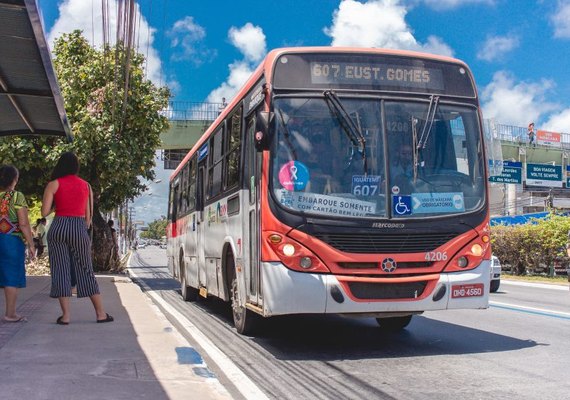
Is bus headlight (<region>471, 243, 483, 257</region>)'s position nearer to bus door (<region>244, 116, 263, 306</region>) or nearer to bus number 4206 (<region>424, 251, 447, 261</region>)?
bus number 4206 (<region>424, 251, 447, 261</region>)

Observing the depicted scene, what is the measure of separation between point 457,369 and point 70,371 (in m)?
3.63

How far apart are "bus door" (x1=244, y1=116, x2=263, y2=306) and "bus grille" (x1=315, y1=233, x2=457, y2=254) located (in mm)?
818

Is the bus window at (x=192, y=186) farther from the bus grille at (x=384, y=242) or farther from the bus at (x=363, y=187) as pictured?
the bus grille at (x=384, y=242)

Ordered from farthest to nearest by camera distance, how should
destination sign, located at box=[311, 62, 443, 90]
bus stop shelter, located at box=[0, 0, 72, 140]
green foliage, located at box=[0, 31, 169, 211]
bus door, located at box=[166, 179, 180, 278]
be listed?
green foliage, located at box=[0, 31, 169, 211]
bus door, located at box=[166, 179, 180, 278]
bus stop shelter, located at box=[0, 0, 72, 140]
destination sign, located at box=[311, 62, 443, 90]

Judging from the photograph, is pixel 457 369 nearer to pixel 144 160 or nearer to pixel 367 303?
pixel 367 303

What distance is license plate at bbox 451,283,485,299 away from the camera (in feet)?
22.6

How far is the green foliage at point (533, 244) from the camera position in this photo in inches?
1005

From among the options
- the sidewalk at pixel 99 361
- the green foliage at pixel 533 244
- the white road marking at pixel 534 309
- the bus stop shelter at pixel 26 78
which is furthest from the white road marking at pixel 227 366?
the green foliage at pixel 533 244

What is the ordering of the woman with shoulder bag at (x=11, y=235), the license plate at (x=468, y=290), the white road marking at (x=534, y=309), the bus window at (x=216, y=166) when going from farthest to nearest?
the white road marking at (x=534, y=309), the bus window at (x=216, y=166), the woman with shoulder bag at (x=11, y=235), the license plate at (x=468, y=290)

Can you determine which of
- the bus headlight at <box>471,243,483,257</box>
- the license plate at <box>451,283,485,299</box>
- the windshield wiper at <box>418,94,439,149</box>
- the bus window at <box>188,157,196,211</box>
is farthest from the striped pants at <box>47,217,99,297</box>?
the bus window at <box>188,157,196,211</box>

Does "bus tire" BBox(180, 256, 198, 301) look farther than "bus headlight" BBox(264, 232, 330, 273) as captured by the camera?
Yes

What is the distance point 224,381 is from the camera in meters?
5.77

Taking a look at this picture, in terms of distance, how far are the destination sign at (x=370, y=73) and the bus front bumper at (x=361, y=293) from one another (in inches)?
81.9

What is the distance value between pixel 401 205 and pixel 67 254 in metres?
3.87
